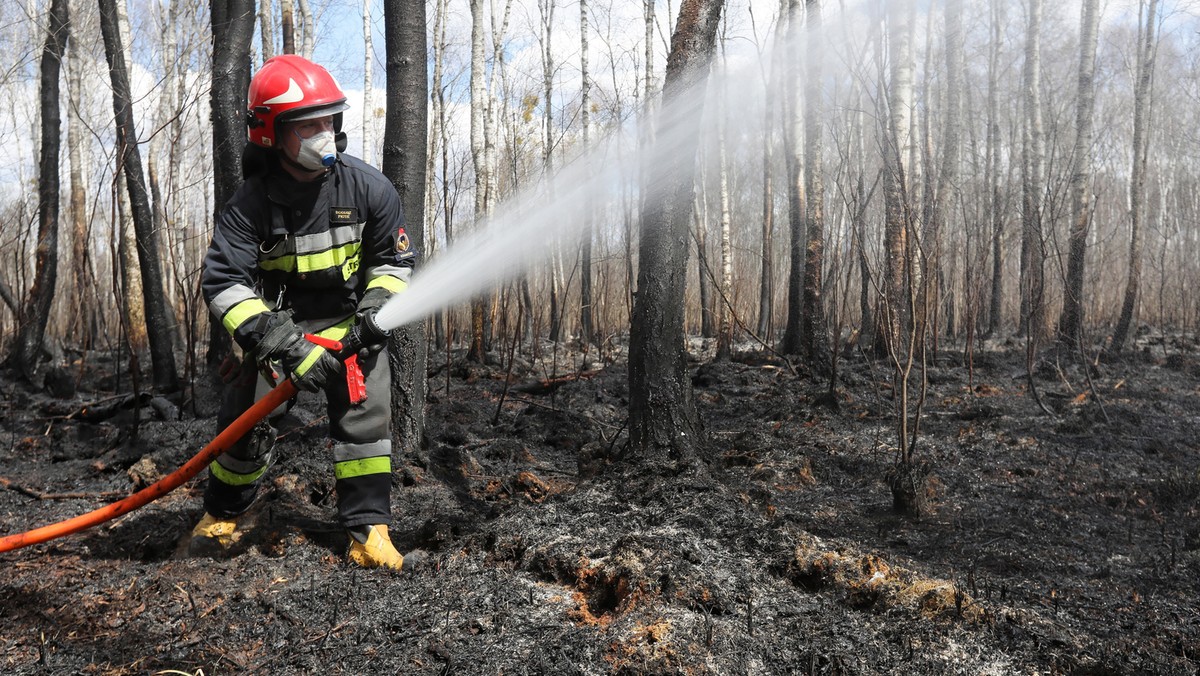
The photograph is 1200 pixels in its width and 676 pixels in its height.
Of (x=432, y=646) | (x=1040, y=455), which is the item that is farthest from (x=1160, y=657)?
(x=1040, y=455)

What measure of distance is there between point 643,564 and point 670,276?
5.42ft

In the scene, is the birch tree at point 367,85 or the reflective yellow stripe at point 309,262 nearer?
the reflective yellow stripe at point 309,262

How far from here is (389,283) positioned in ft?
10.4

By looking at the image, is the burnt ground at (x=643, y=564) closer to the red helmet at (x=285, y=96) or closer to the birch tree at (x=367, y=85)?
the red helmet at (x=285, y=96)

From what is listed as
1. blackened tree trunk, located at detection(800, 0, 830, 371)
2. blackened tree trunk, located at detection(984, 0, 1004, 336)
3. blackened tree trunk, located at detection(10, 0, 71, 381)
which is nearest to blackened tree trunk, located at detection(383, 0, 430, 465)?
blackened tree trunk, located at detection(800, 0, 830, 371)

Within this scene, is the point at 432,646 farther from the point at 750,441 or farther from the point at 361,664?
the point at 750,441

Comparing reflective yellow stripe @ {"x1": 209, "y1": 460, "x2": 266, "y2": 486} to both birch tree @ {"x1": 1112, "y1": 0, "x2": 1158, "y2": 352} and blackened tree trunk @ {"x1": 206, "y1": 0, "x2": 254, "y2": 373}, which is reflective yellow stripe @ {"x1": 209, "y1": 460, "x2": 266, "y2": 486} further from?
birch tree @ {"x1": 1112, "y1": 0, "x2": 1158, "y2": 352}

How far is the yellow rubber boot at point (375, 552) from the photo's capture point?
3.07 metres

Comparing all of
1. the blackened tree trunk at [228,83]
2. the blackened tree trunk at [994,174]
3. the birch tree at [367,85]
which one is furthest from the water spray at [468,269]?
the birch tree at [367,85]

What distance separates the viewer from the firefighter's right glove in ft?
9.16

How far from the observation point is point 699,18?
3875 mm

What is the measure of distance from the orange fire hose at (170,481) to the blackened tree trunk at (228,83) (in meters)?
2.79

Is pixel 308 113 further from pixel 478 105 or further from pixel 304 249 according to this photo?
pixel 478 105

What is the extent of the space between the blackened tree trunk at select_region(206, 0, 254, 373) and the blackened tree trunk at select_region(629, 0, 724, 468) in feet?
11.0
